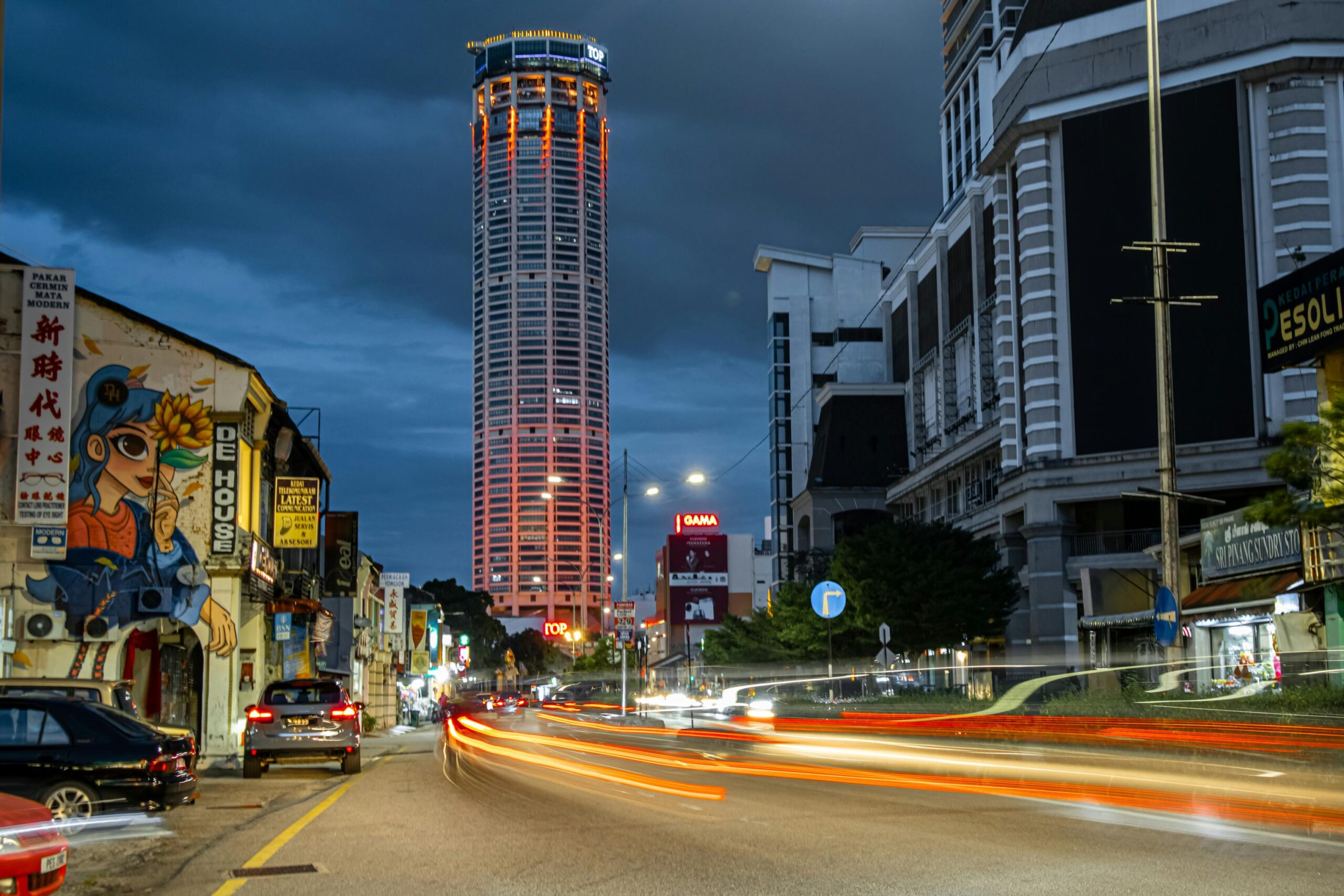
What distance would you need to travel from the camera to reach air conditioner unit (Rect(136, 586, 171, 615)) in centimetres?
3172

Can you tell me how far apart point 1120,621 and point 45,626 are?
37366 mm

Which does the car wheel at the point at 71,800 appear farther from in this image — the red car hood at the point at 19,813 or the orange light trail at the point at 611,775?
the orange light trail at the point at 611,775

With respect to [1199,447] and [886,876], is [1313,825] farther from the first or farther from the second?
[1199,447]

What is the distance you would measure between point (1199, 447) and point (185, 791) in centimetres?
4884

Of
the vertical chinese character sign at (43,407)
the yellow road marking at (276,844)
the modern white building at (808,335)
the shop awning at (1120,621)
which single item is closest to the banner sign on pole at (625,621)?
the shop awning at (1120,621)

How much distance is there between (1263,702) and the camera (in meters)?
23.8

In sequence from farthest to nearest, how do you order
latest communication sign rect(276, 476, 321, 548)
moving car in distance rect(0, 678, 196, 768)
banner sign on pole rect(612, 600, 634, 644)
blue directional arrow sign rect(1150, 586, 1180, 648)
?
banner sign on pole rect(612, 600, 634, 644)
latest communication sign rect(276, 476, 321, 548)
blue directional arrow sign rect(1150, 586, 1180, 648)
moving car in distance rect(0, 678, 196, 768)

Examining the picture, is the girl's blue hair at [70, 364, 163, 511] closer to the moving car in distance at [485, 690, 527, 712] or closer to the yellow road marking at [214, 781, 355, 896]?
the yellow road marking at [214, 781, 355, 896]

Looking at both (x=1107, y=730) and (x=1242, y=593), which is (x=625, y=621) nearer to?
(x=1242, y=593)

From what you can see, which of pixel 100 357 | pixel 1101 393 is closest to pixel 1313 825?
pixel 100 357

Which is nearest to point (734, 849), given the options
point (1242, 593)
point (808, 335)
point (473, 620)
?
point (1242, 593)

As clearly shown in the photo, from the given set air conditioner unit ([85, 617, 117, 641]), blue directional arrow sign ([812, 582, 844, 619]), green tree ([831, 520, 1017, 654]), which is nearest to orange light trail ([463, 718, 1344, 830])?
air conditioner unit ([85, 617, 117, 641])

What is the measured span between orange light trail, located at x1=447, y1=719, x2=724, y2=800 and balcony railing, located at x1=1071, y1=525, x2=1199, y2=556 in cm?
3310

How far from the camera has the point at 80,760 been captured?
48.6 ft
